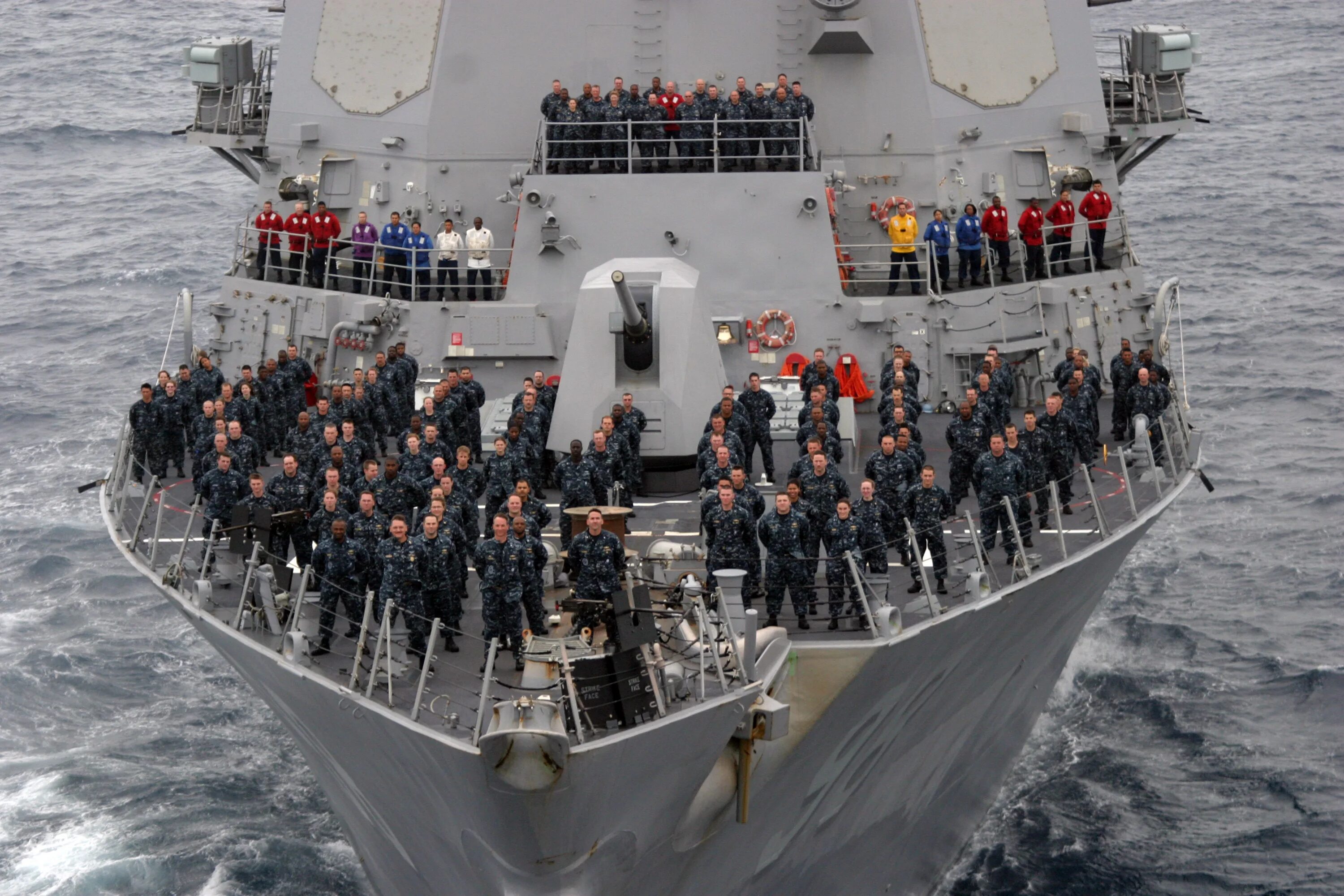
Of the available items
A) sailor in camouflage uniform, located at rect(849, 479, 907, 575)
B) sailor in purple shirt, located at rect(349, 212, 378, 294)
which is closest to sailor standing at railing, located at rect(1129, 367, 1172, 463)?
sailor in camouflage uniform, located at rect(849, 479, 907, 575)

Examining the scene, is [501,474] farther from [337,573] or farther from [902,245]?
[902,245]

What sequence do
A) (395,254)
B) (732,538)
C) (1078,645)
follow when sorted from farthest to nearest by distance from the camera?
(1078,645)
(395,254)
(732,538)

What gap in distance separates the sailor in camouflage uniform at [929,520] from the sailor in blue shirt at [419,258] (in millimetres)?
7781

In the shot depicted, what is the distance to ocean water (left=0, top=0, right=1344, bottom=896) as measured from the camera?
17.9 meters

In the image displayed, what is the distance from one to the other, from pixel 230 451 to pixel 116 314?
732 inches

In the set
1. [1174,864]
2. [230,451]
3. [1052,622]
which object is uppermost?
[230,451]

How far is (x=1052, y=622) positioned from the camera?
16938mm

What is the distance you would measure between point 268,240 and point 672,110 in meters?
4.89

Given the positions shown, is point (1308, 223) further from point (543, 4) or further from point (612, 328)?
point (612, 328)

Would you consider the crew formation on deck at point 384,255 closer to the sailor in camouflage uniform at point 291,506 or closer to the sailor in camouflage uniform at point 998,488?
the sailor in camouflage uniform at point 291,506

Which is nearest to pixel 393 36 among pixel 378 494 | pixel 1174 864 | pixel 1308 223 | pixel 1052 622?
pixel 378 494

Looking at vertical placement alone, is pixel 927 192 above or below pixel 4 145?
below

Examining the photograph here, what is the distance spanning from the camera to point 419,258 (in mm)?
20984

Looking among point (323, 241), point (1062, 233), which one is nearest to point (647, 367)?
point (323, 241)
